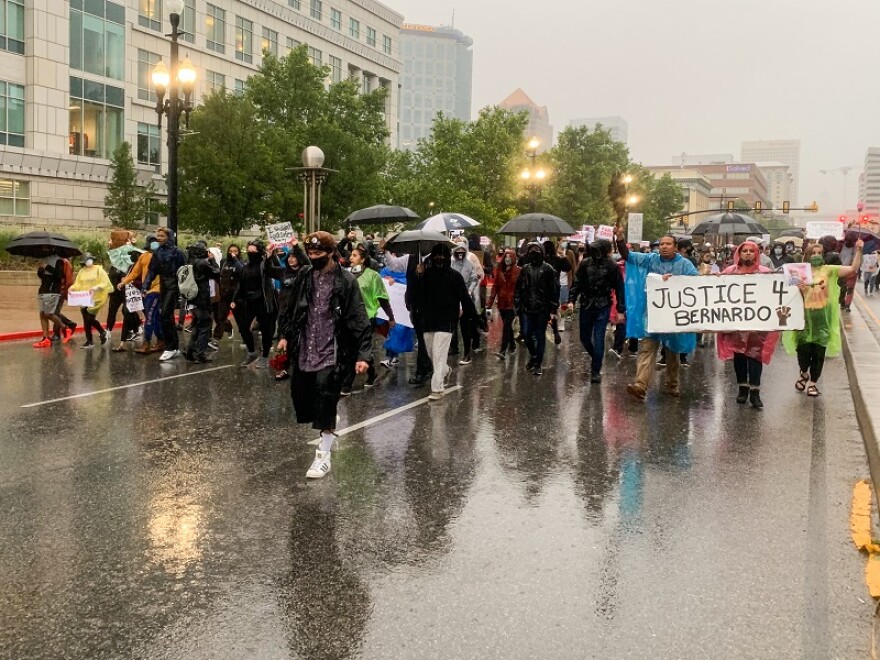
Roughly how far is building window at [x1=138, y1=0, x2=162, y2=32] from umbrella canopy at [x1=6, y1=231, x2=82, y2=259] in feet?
111

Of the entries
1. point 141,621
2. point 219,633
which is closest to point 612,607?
point 219,633

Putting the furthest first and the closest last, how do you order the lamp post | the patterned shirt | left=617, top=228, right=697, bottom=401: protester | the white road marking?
the lamp post < left=617, top=228, right=697, bottom=401: protester < the white road marking < the patterned shirt

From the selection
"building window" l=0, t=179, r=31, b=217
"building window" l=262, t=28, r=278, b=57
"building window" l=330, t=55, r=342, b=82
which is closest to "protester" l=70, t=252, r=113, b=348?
"building window" l=0, t=179, r=31, b=217

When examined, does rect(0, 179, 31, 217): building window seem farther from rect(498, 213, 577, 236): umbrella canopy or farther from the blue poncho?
the blue poncho

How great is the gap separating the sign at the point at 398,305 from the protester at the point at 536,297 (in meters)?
1.69

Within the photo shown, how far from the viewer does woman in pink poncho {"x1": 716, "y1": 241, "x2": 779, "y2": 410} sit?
9.96m

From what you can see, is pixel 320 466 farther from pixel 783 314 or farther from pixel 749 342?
pixel 783 314

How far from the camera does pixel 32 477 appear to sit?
6496 millimetres

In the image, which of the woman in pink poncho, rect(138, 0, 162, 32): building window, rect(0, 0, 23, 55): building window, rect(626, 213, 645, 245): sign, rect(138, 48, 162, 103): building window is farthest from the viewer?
rect(138, 48, 162, 103): building window

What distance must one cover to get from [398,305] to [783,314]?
17.9 feet

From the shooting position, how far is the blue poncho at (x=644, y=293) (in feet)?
34.6

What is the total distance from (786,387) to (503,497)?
22.3 feet

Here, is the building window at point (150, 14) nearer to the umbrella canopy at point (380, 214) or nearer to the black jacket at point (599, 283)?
the umbrella canopy at point (380, 214)

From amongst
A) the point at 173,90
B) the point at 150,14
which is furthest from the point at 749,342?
the point at 150,14
